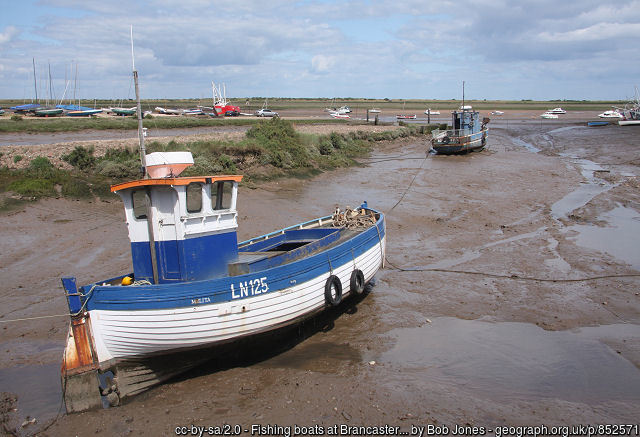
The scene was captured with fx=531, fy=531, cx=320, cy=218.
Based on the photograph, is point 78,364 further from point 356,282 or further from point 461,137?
point 461,137

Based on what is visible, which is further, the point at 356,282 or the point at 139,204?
the point at 356,282

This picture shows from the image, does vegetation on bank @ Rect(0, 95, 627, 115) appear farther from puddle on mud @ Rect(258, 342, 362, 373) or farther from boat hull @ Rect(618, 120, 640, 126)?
puddle on mud @ Rect(258, 342, 362, 373)

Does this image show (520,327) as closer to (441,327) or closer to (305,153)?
(441,327)

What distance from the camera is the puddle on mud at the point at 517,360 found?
7.77 meters

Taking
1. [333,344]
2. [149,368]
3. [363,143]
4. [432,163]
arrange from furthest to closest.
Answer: [363,143] < [432,163] < [333,344] < [149,368]

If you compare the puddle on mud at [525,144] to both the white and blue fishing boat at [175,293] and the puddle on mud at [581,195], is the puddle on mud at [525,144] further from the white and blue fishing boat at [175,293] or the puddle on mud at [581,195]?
the white and blue fishing boat at [175,293]

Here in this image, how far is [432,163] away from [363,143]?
7.14m

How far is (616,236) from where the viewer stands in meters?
15.8

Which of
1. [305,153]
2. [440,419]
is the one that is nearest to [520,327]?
[440,419]

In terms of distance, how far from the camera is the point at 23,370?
8523mm

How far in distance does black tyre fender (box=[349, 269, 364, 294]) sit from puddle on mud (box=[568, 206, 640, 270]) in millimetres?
7159

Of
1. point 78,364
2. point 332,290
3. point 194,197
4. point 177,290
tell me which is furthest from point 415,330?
point 78,364

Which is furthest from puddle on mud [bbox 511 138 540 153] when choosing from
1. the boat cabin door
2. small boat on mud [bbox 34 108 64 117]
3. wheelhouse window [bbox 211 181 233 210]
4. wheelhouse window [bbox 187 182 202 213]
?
small boat on mud [bbox 34 108 64 117]

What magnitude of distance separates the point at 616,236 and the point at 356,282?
956 centimetres
